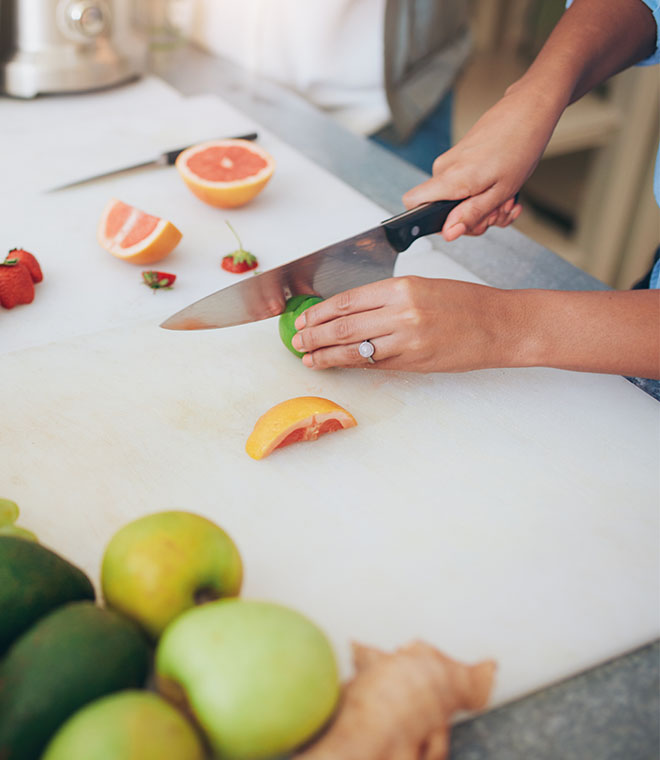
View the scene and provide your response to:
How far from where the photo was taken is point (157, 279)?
3.96 feet

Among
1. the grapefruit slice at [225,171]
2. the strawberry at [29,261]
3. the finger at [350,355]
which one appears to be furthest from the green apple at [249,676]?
the grapefruit slice at [225,171]

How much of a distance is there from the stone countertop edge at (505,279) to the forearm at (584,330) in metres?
0.33

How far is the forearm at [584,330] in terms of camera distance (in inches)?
38.1

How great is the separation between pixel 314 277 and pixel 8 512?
0.51 m

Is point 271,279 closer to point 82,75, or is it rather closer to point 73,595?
point 73,595

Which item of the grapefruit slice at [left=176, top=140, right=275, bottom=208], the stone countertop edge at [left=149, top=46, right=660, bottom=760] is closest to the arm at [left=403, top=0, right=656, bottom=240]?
the stone countertop edge at [left=149, top=46, right=660, bottom=760]

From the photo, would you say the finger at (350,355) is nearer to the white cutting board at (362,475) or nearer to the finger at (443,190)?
the white cutting board at (362,475)

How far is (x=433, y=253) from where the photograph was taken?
135cm

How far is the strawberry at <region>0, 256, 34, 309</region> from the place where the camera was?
111cm

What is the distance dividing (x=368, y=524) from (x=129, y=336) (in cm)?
48

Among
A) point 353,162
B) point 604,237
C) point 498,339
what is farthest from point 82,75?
point 604,237

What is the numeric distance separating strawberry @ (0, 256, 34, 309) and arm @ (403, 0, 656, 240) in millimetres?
594

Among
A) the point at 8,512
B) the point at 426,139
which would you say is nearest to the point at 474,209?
the point at 8,512

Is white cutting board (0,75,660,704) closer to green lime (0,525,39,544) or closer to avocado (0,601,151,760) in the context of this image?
green lime (0,525,39,544)
